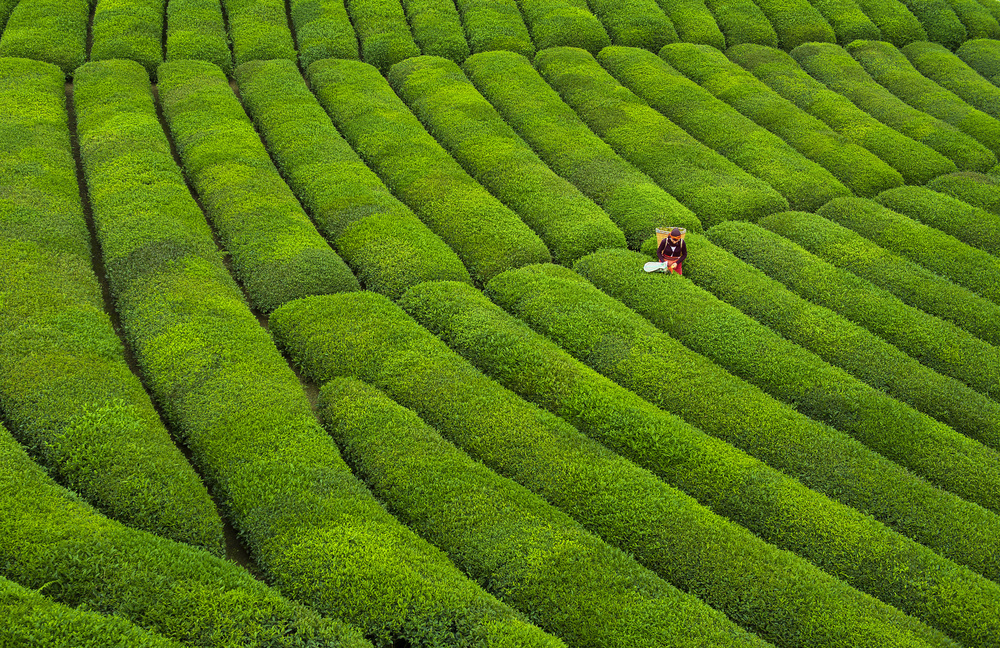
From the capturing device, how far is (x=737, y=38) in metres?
28.4

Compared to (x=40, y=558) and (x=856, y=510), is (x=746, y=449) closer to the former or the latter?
(x=856, y=510)

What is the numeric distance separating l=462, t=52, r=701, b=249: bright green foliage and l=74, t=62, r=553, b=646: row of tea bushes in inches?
382

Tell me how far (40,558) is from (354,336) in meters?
6.48

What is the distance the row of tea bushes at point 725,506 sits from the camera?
33.0 feet

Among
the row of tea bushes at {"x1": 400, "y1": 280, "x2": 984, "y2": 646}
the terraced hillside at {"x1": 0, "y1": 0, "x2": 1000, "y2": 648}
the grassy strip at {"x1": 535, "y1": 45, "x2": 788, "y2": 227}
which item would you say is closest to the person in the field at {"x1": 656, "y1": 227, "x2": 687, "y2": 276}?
the terraced hillside at {"x1": 0, "y1": 0, "x2": 1000, "y2": 648}

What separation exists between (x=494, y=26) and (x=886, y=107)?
14210 millimetres

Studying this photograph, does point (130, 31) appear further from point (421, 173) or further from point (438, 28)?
point (421, 173)

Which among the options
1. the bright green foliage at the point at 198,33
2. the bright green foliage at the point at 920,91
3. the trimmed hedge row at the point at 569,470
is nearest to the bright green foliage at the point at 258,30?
the bright green foliage at the point at 198,33

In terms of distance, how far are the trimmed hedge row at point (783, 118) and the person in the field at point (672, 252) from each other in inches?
304

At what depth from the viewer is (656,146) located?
70.6 feet

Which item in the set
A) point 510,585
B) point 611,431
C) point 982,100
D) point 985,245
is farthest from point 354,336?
point 982,100

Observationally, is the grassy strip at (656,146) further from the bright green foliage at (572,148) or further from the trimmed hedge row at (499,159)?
the trimmed hedge row at (499,159)

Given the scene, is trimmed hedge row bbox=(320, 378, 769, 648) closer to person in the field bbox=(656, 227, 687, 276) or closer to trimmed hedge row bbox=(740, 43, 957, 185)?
person in the field bbox=(656, 227, 687, 276)

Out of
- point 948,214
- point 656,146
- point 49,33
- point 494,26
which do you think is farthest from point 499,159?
point 49,33
